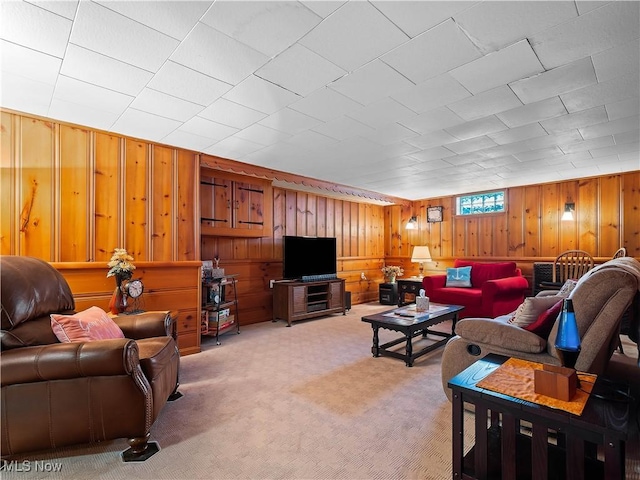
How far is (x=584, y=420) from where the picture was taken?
1.16 m

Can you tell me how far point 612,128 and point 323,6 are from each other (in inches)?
126

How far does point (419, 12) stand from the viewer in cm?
158

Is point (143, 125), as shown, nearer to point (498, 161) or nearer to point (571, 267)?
point (498, 161)

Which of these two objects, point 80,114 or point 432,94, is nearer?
point 432,94

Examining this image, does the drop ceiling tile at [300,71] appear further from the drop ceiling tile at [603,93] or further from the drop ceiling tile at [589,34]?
the drop ceiling tile at [603,93]

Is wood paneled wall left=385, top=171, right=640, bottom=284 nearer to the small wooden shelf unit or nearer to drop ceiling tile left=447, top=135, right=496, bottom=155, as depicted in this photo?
drop ceiling tile left=447, top=135, right=496, bottom=155

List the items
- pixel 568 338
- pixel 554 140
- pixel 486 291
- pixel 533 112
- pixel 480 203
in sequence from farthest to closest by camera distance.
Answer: pixel 480 203 < pixel 486 291 < pixel 554 140 < pixel 533 112 < pixel 568 338

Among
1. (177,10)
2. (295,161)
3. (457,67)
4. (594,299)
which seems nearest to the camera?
(177,10)

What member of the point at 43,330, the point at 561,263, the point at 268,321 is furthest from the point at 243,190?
the point at 561,263

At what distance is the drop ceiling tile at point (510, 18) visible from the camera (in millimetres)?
1548

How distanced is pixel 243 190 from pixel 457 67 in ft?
11.0

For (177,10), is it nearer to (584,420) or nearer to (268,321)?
(584,420)

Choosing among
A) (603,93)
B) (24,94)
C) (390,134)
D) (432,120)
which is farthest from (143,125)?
(603,93)

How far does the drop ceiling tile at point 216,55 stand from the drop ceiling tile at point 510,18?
1177 mm
